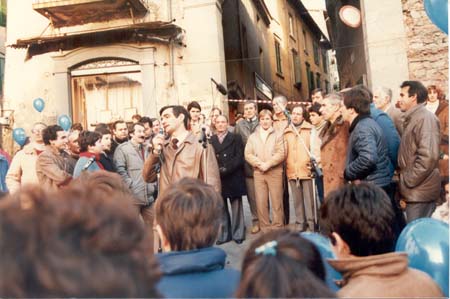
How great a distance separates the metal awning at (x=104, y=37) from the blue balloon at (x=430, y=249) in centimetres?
1178

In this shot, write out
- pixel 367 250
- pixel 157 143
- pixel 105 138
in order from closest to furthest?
pixel 367 250 → pixel 157 143 → pixel 105 138

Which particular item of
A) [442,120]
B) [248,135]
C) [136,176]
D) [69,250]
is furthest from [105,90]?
[69,250]

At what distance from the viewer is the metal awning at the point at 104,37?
13.9m

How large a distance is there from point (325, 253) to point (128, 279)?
1.96 metres

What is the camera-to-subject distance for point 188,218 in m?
2.29

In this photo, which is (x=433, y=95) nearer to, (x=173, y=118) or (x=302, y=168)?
(x=302, y=168)

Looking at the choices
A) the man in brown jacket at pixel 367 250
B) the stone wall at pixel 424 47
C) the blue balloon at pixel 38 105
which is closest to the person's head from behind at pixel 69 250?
the man in brown jacket at pixel 367 250

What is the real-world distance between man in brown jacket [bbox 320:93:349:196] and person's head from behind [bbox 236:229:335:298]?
11.8 ft

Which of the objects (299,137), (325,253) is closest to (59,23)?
(299,137)

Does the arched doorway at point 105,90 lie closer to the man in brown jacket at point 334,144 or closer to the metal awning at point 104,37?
the metal awning at point 104,37

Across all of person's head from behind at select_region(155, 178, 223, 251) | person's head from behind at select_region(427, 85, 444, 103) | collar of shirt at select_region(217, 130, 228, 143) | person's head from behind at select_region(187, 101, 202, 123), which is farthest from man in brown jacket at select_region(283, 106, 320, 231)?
person's head from behind at select_region(155, 178, 223, 251)

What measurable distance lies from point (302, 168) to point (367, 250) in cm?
448

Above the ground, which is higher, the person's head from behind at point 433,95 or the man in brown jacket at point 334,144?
the person's head from behind at point 433,95

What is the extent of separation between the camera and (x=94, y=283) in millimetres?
964
